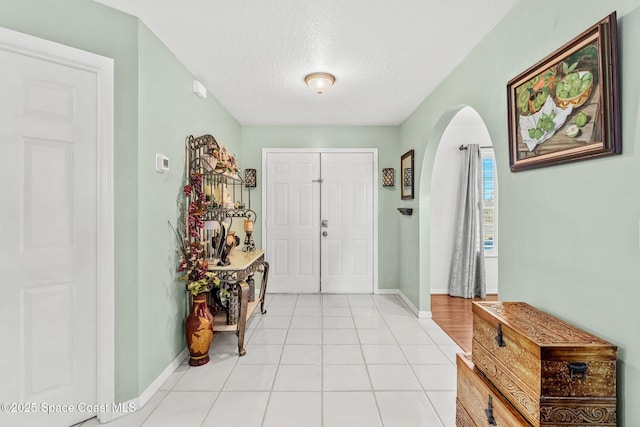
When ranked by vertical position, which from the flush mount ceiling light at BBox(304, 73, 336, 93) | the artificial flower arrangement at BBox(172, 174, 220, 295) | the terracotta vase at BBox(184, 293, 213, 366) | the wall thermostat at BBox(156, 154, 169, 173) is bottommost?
the terracotta vase at BBox(184, 293, 213, 366)

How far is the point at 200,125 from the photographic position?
2.98 m

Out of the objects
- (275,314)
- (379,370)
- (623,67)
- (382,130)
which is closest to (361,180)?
(382,130)

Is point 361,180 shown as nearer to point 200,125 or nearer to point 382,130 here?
point 382,130

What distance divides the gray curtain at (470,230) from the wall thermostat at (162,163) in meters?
3.88

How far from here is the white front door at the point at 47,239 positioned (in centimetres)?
156

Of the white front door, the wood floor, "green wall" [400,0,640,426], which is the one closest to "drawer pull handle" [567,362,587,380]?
"green wall" [400,0,640,426]

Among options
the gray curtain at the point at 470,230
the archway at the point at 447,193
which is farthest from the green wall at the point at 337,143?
the gray curtain at the point at 470,230

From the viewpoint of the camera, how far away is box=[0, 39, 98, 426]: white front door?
1557mm

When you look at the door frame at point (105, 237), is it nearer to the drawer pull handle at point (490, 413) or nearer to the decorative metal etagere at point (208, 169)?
the decorative metal etagere at point (208, 169)

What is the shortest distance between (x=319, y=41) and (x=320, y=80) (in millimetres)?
532

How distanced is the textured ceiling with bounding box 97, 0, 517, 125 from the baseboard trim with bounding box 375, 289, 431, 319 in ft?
7.93

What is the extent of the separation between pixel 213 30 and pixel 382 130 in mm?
2958

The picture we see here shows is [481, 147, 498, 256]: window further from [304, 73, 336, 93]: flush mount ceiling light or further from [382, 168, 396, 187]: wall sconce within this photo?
[304, 73, 336, 93]: flush mount ceiling light

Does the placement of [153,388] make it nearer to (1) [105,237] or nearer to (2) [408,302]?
(1) [105,237]
